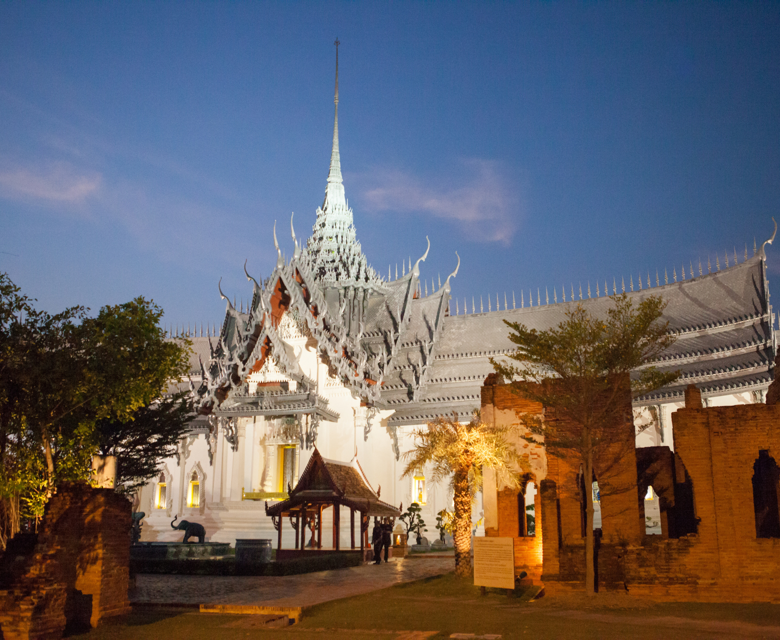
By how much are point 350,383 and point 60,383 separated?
1946 cm

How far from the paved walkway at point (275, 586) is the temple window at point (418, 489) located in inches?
381

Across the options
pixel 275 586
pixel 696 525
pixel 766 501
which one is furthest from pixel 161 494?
pixel 696 525

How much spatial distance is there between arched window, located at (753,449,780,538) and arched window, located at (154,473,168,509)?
25668mm

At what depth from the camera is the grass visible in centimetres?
1012

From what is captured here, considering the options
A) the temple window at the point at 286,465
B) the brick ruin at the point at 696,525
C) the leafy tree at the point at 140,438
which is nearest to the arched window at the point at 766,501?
the brick ruin at the point at 696,525

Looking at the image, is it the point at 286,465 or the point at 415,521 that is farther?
the point at 286,465

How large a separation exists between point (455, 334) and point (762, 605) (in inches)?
943

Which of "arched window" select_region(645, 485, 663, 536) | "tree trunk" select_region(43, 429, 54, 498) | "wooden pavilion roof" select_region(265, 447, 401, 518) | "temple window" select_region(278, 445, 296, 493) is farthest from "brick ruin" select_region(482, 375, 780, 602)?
"temple window" select_region(278, 445, 296, 493)

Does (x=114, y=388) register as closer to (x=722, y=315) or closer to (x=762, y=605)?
(x=762, y=605)

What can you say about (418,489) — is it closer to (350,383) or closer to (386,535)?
(350,383)

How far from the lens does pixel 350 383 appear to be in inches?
1192

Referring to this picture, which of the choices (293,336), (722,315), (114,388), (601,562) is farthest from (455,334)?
(114,388)

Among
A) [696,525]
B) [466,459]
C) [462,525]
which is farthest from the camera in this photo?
[462,525]

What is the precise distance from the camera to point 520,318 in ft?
116
